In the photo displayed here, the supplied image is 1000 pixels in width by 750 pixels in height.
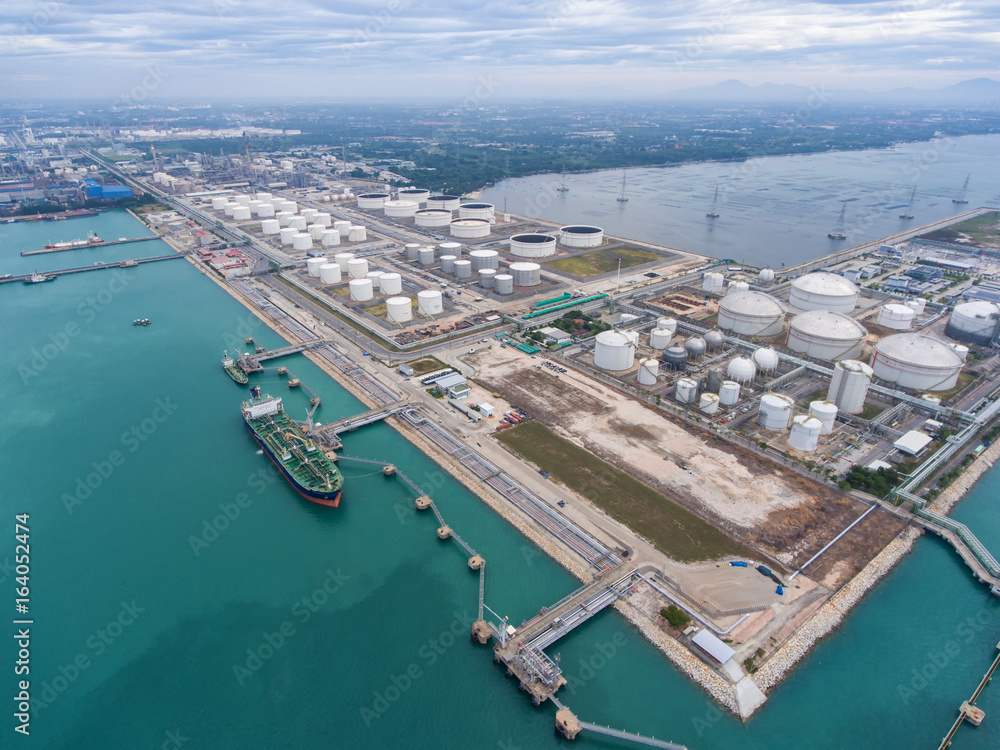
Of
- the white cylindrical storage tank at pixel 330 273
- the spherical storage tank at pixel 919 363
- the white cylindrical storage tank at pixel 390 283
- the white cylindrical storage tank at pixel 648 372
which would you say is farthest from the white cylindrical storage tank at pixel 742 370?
the white cylindrical storage tank at pixel 330 273

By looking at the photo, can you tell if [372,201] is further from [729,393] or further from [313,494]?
[313,494]

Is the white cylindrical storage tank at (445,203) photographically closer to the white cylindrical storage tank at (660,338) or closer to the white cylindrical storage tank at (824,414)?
the white cylindrical storage tank at (660,338)

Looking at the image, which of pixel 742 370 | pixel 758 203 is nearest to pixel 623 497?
pixel 742 370

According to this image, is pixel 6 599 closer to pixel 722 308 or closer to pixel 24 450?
pixel 24 450

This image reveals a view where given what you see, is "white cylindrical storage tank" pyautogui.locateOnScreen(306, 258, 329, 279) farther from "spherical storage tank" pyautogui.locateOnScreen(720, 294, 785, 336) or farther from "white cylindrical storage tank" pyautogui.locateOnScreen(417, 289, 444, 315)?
"spherical storage tank" pyautogui.locateOnScreen(720, 294, 785, 336)

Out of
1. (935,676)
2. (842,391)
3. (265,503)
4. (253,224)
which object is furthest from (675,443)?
(253,224)
